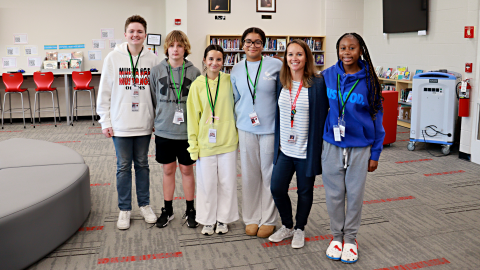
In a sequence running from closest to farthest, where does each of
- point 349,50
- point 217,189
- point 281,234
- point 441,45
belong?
point 349,50, point 281,234, point 217,189, point 441,45

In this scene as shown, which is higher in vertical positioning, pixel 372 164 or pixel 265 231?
pixel 372 164

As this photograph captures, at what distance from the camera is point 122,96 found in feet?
9.56

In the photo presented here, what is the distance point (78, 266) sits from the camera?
2527 mm

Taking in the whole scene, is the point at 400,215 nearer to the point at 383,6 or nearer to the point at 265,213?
the point at 265,213

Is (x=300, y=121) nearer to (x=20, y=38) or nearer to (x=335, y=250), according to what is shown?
(x=335, y=250)

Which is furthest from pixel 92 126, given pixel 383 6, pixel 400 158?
pixel 383 6

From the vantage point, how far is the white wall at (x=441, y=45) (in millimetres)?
5020

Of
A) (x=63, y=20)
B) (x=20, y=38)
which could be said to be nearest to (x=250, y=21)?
(x=63, y=20)

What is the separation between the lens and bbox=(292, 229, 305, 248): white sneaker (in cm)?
274

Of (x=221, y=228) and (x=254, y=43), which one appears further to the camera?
(x=221, y=228)

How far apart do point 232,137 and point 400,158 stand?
10.3 ft

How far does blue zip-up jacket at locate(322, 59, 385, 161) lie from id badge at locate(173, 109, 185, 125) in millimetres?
1020

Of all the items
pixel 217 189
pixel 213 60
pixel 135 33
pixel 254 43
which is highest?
pixel 135 33

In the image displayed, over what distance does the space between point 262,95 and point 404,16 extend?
5527 mm
